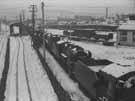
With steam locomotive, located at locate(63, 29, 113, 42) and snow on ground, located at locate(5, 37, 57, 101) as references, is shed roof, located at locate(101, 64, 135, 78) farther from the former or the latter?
steam locomotive, located at locate(63, 29, 113, 42)

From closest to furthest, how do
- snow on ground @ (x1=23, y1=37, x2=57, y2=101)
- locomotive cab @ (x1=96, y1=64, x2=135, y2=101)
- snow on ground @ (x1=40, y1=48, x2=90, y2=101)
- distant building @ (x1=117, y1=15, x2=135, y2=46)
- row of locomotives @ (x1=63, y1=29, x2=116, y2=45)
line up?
locomotive cab @ (x1=96, y1=64, x2=135, y2=101), snow on ground @ (x1=40, y1=48, x2=90, y2=101), snow on ground @ (x1=23, y1=37, x2=57, y2=101), distant building @ (x1=117, y1=15, x2=135, y2=46), row of locomotives @ (x1=63, y1=29, x2=116, y2=45)

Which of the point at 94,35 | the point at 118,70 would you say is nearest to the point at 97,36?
the point at 94,35

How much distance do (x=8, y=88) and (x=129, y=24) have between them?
2581 centimetres

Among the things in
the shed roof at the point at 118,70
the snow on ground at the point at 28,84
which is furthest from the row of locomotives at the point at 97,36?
the shed roof at the point at 118,70

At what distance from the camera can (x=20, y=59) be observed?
103ft

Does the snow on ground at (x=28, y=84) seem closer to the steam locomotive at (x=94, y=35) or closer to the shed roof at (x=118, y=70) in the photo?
the shed roof at (x=118, y=70)

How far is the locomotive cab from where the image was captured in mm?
9664

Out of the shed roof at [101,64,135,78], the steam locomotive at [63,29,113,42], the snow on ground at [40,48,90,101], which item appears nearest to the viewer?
the shed roof at [101,64,135,78]

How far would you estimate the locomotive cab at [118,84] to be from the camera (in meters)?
9.66

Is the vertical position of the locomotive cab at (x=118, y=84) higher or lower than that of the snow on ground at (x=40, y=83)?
higher

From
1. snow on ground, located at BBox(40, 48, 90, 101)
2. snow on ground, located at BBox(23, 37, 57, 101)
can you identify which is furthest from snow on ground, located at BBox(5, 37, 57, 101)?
snow on ground, located at BBox(40, 48, 90, 101)

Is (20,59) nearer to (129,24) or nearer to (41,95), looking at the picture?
(41,95)

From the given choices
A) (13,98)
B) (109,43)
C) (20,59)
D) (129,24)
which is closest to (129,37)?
(129,24)

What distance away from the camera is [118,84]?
382 inches
